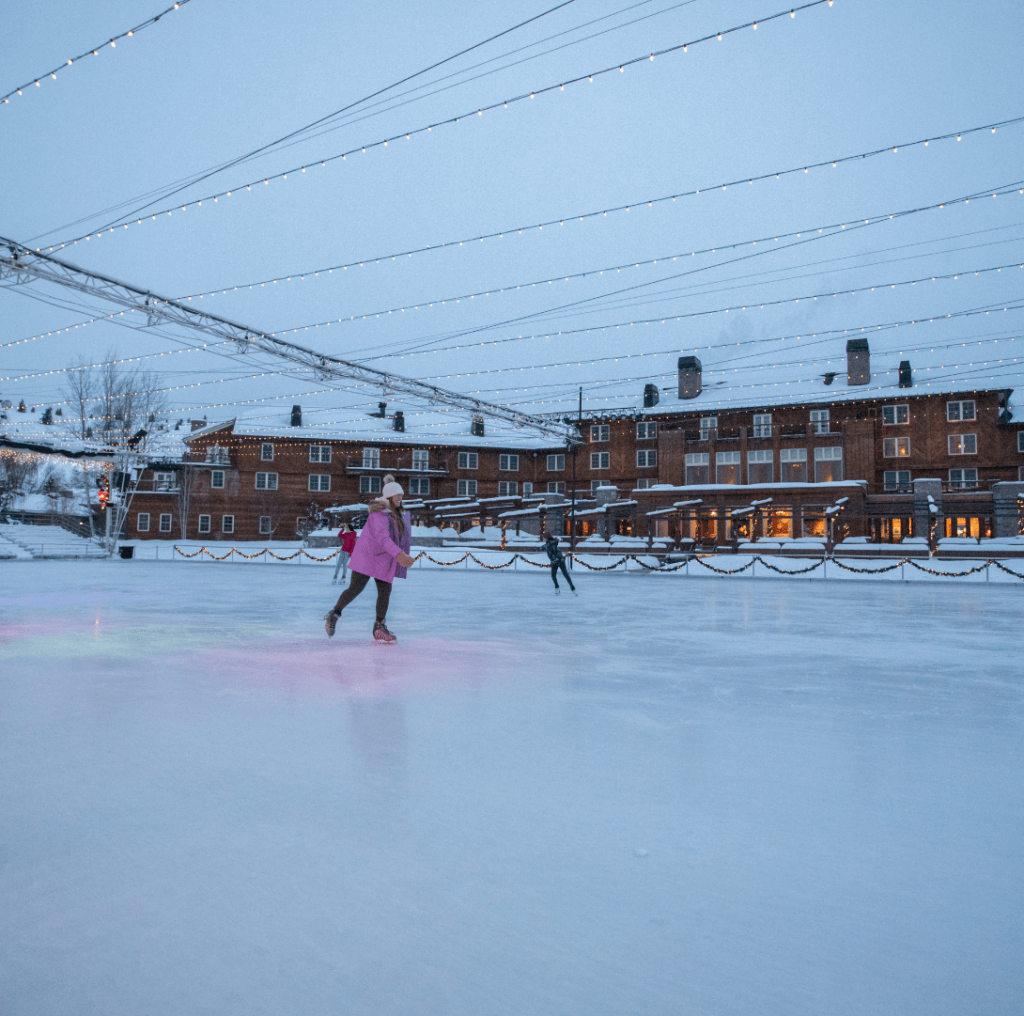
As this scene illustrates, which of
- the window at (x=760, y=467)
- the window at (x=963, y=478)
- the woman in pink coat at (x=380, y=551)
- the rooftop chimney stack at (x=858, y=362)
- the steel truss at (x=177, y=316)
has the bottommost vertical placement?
the woman in pink coat at (x=380, y=551)

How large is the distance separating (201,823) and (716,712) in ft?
10.7

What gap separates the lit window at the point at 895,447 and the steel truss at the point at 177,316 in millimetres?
24903

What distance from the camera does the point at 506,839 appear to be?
8.59ft

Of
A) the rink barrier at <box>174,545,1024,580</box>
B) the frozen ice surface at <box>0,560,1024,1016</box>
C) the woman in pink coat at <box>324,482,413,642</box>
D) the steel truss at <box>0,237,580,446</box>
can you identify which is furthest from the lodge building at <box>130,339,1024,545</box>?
the frozen ice surface at <box>0,560,1024,1016</box>

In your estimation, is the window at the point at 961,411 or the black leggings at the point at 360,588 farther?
the window at the point at 961,411

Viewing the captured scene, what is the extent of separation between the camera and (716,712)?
4.72 meters

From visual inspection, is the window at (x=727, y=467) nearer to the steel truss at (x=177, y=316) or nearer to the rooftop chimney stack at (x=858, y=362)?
the rooftop chimney stack at (x=858, y=362)

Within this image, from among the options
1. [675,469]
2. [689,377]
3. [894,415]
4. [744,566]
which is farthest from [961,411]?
[744,566]

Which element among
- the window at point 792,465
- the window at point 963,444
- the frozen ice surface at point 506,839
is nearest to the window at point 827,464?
the window at point 792,465

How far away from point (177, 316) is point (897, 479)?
35.6 metres

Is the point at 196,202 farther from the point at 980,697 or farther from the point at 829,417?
the point at 829,417

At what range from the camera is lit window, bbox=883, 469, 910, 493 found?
37281 mm

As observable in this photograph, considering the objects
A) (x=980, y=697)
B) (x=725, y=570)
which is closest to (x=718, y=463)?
(x=725, y=570)

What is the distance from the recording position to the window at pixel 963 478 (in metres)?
36.0
